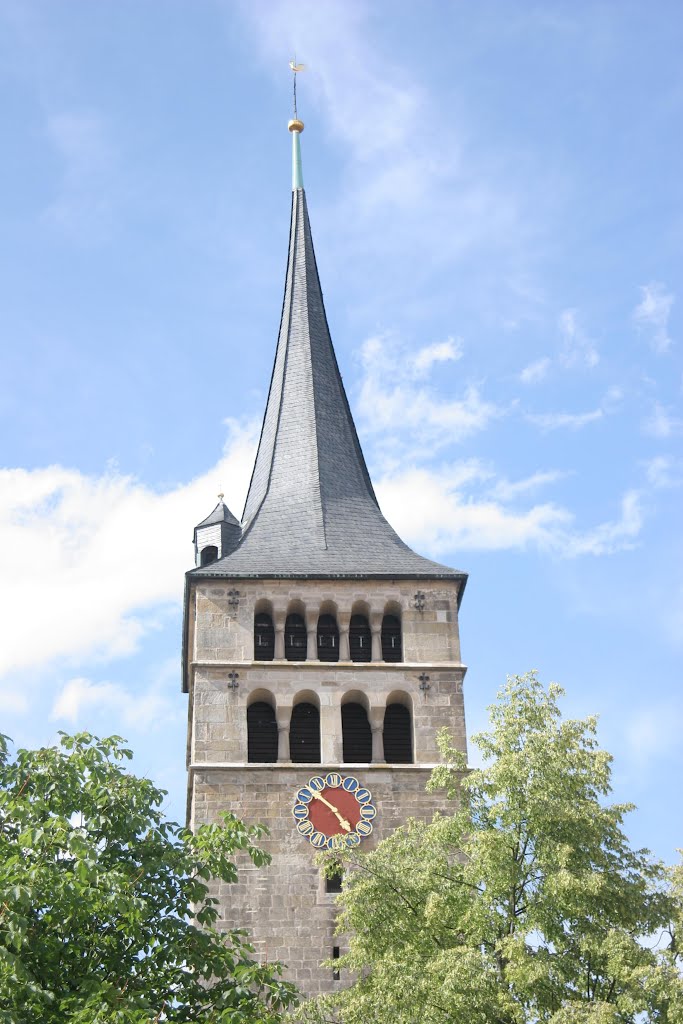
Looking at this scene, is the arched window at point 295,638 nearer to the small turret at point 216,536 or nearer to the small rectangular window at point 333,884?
the small turret at point 216,536

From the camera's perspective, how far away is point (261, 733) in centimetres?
3089

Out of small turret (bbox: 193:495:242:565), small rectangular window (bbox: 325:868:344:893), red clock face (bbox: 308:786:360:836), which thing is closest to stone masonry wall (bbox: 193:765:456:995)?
small rectangular window (bbox: 325:868:344:893)

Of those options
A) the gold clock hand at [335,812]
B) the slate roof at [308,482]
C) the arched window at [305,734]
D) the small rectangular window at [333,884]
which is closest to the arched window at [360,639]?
the slate roof at [308,482]

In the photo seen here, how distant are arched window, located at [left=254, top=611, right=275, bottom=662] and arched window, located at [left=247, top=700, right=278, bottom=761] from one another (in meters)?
0.92

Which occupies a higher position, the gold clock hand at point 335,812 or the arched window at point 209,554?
the arched window at point 209,554

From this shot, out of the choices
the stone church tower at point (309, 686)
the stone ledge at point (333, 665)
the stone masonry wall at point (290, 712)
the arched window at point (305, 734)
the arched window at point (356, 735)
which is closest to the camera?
the stone masonry wall at point (290, 712)

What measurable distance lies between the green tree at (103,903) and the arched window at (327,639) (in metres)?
11.6

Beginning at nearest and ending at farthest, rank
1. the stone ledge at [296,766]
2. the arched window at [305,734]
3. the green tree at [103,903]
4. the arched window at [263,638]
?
1. the green tree at [103,903]
2. the stone ledge at [296,766]
3. the arched window at [305,734]
4. the arched window at [263,638]

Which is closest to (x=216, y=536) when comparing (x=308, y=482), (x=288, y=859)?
(x=308, y=482)

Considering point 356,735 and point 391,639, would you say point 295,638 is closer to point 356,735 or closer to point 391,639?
point 391,639

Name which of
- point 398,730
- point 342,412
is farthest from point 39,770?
point 342,412

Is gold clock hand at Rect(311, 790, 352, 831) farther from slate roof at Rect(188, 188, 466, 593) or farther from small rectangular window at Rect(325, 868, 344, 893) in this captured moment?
slate roof at Rect(188, 188, 466, 593)

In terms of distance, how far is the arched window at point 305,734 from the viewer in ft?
100

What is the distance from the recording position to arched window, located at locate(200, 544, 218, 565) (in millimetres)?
35500
